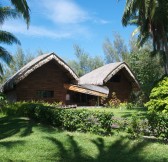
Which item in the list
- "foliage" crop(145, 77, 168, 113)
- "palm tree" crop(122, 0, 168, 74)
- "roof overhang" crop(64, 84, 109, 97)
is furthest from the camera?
"roof overhang" crop(64, 84, 109, 97)

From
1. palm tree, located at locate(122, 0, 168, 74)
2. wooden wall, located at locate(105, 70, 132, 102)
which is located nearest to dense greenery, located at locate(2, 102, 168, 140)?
palm tree, located at locate(122, 0, 168, 74)

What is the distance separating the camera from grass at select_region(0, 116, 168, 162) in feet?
28.1

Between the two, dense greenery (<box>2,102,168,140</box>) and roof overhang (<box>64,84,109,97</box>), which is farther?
roof overhang (<box>64,84,109,97</box>)

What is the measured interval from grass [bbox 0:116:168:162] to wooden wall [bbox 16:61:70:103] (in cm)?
1483

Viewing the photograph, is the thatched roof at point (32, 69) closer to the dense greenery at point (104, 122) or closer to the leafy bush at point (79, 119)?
the leafy bush at point (79, 119)

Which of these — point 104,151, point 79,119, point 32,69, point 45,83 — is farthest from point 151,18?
point 104,151

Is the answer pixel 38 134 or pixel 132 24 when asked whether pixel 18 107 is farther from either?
pixel 132 24

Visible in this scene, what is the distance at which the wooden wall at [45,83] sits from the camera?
26.3 m

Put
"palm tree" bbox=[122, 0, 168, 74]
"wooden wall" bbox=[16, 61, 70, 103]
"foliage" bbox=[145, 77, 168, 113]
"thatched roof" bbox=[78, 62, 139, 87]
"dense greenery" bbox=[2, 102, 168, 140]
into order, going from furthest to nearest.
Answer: "thatched roof" bbox=[78, 62, 139, 87]
"wooden wall" bbox=[16, 61, 70, 103]
"palm tree" bbox=[122, 0, 168, 74]
"foliage" bbox=[145, 77, 168, 113]
"dense greenery" bbox=[2, 102, 168, 140]

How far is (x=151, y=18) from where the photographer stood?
77.8ft

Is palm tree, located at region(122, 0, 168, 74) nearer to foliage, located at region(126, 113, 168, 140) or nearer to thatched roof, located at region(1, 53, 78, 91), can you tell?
thatched roof, located at region(1, 53, 78, 91)

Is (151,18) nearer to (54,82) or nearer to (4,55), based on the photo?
(54,82)

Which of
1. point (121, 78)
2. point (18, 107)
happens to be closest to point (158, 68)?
point (121, 78)

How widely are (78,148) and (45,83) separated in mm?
18332
